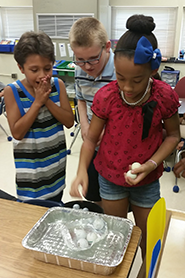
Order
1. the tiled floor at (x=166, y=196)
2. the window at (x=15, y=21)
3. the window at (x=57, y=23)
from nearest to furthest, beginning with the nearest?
the tiled floor at (x=166, y=196) → the window at (x=57, y=23) → the window at (x=15, y=21)

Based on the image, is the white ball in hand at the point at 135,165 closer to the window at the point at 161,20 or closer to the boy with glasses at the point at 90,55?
the boy with glasses at the point at 90,55

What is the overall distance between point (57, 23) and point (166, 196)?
3.26m

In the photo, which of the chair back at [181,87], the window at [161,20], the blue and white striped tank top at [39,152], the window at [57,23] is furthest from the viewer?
the window at [57,23]

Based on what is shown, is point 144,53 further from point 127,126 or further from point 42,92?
point 42,92

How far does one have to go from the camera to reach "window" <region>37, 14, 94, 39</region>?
4242mm

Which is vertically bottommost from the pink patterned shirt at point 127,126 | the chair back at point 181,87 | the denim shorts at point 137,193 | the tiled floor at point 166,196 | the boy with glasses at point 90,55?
the tiled floor at point 166,196

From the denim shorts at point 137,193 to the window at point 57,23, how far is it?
12.2 feet

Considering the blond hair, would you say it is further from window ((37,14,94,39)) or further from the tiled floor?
window ((37,14,94,39))

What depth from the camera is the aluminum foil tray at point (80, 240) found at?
0.76 meters

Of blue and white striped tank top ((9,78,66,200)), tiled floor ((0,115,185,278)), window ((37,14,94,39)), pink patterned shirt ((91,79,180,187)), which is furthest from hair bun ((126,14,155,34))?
window ((37,14,94,39))

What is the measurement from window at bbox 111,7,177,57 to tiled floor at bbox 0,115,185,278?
6.56ft

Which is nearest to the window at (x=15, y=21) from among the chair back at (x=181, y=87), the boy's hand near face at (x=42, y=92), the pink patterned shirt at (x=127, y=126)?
the chair back at (x=181, y=87)

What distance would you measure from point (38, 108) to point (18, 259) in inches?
24.9

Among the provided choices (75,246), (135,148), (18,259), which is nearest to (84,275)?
(75,246)
